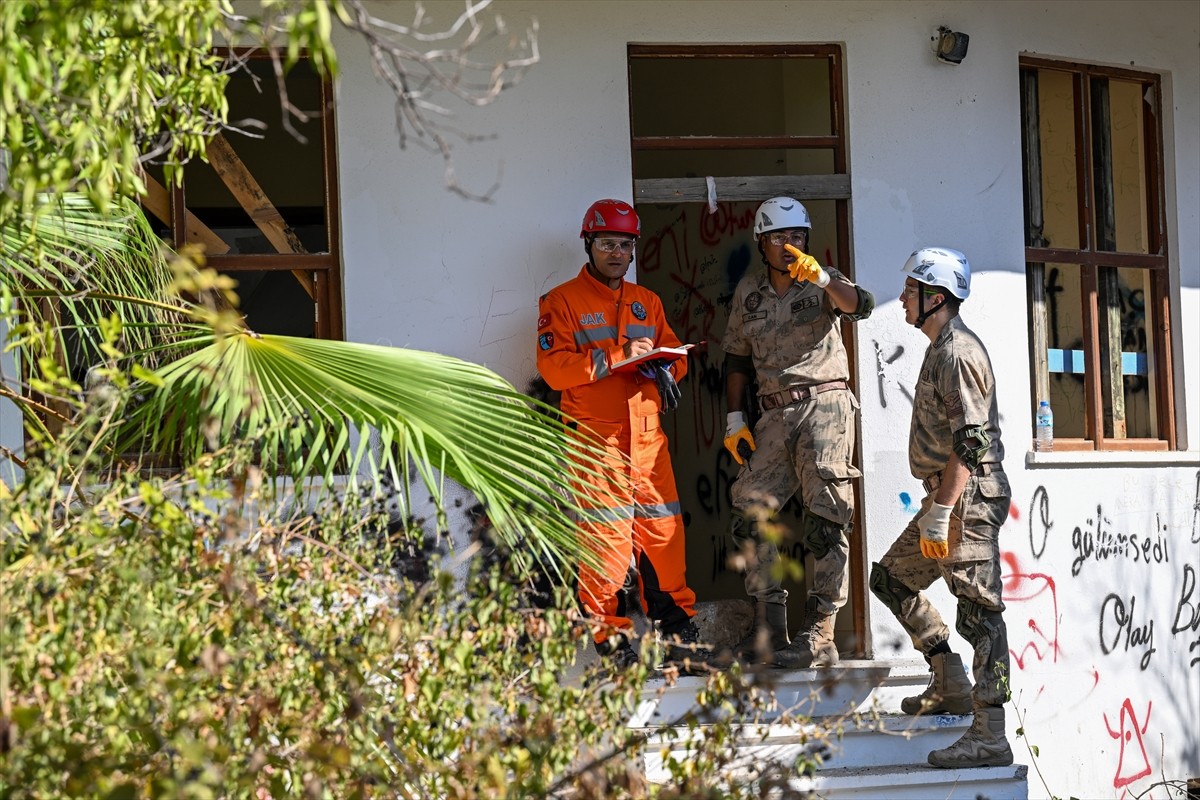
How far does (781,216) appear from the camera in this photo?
6402mm

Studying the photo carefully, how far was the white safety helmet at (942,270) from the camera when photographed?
599 centimetres

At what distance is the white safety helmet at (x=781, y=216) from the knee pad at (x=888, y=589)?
143cm

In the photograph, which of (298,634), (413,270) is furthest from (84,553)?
(413,270)

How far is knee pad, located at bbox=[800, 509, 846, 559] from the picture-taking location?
6.41 m

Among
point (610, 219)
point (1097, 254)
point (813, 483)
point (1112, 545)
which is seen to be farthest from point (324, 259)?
point (1112, 545)

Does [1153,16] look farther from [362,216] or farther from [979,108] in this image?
[362,216]

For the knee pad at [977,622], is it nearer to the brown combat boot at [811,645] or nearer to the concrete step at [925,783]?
the concrete step at [925,783]

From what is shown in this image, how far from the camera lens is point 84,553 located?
3146 mm

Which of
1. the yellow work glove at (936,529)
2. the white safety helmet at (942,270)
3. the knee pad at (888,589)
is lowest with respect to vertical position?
the knee pad at (888,589)

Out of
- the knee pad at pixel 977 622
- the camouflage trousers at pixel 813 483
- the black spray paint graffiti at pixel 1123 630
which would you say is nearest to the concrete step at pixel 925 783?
the knee pad at pixel 977 622

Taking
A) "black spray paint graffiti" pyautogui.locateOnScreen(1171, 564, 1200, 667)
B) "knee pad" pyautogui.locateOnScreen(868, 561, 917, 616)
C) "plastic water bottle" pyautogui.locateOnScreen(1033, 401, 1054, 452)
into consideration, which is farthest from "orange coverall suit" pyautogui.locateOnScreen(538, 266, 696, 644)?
"black spray paint graffiti" pyautogui.locateOnScreen(1171, 564, 1200, 667)

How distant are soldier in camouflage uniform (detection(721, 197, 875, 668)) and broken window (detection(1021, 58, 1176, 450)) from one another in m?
1.30

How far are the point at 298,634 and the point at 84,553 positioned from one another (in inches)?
18.2

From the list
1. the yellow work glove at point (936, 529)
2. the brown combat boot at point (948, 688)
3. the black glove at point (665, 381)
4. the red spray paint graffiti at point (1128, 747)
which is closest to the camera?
the yellow work glove at point (936, 529)
